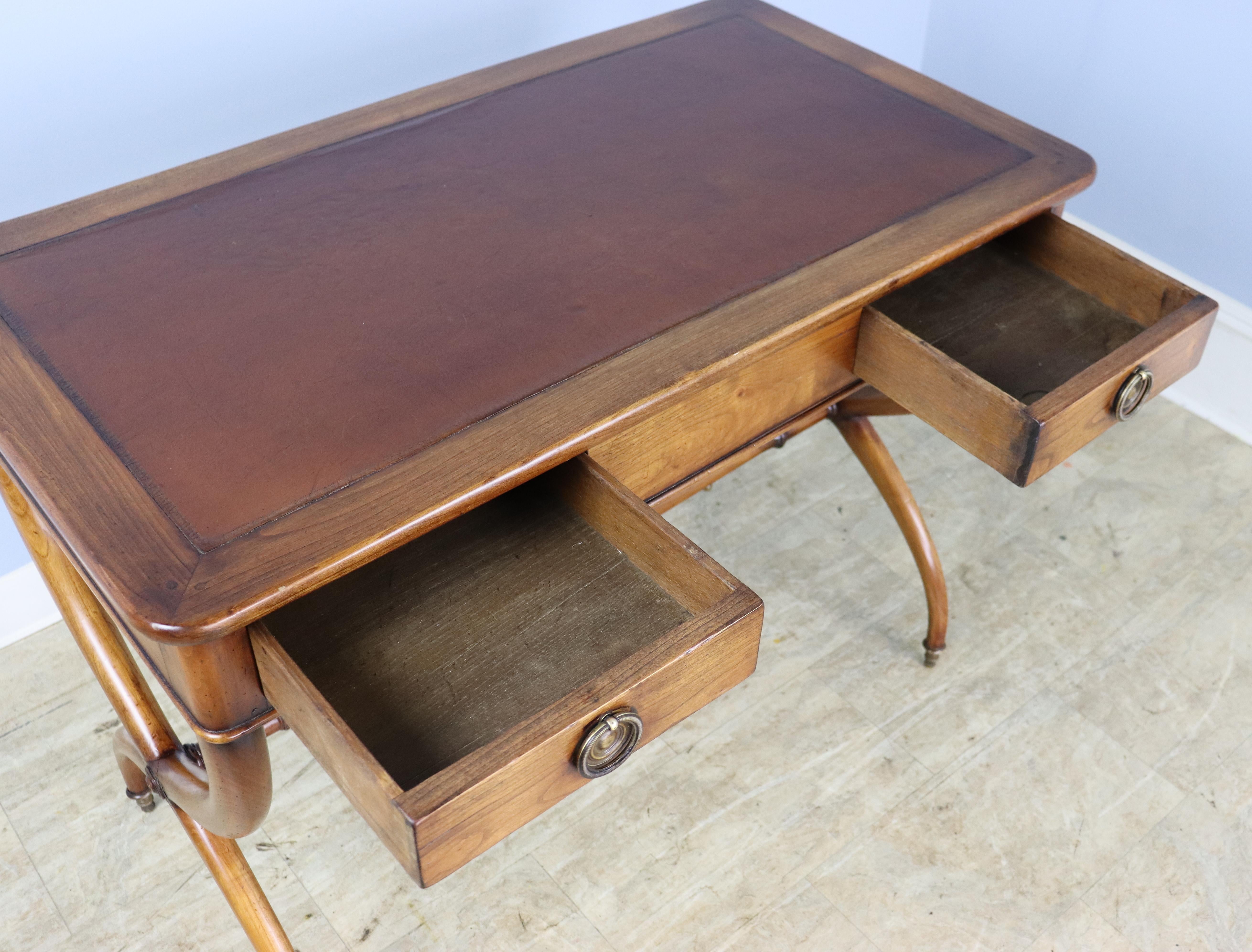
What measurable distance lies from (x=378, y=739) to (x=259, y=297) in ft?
1.20

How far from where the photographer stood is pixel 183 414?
0.83 metres

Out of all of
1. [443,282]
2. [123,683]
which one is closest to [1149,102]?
[443,282]

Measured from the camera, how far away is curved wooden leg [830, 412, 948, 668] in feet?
4.33

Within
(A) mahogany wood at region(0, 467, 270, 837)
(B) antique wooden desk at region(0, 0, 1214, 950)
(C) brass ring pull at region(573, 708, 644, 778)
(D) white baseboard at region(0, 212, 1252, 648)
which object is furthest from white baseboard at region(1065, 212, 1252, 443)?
(A) mahogany wood at region(0, 467, 270, 837)

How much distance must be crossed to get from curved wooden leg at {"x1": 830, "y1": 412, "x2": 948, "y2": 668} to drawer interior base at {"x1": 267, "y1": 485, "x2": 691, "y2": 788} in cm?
46

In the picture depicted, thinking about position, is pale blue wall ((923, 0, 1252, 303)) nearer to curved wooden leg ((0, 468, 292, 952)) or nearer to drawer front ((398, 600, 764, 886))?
drawer front ((398, 600, 764, 886))

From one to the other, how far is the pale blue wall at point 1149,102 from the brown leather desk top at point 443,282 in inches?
26.2

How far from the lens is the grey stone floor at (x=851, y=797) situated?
1.20m

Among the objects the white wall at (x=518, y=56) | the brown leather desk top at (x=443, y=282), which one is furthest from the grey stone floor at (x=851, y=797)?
the brown leather desk top at (x=443, y=282)

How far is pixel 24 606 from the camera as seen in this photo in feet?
4.80

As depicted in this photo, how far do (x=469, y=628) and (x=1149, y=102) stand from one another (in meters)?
1.43

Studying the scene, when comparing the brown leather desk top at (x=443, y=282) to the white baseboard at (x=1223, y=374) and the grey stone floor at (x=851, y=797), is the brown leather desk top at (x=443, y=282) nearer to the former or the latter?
the grey stone floor at (x=851, y=797)

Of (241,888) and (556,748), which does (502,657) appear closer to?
(556,748)

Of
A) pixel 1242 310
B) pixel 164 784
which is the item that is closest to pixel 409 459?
pixel 164 784
